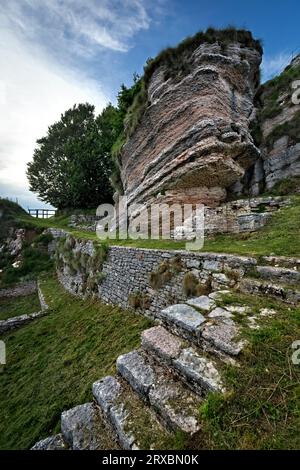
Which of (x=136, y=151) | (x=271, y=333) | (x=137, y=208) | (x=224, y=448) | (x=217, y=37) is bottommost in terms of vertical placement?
(x=224, y=448)

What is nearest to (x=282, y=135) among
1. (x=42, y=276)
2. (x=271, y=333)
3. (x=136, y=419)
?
(x=271, y=333)

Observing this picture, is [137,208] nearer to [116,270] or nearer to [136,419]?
[116,270]

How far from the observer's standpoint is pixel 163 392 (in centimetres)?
261

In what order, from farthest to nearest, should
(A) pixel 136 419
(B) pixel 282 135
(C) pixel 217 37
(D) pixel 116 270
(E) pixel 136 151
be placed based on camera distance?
(E) pixel 136 151 → (B) pixel 282 135 → (C) pixel 217 37 → (D) pixel 116 270 → (A) pixel 136 419

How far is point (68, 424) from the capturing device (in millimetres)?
2785

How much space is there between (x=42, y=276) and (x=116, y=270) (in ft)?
35.7

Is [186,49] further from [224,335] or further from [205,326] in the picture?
[224,335]

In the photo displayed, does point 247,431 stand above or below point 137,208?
below

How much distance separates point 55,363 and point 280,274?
20.0 feet

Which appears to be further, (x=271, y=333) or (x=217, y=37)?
(x=217, y=37)

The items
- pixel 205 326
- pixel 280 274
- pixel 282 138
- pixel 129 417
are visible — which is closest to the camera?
pixel 129 417

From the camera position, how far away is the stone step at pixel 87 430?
248 cm

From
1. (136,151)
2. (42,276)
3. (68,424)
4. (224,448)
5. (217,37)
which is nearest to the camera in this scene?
(224,448)

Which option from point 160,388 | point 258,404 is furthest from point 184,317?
point 258,404
